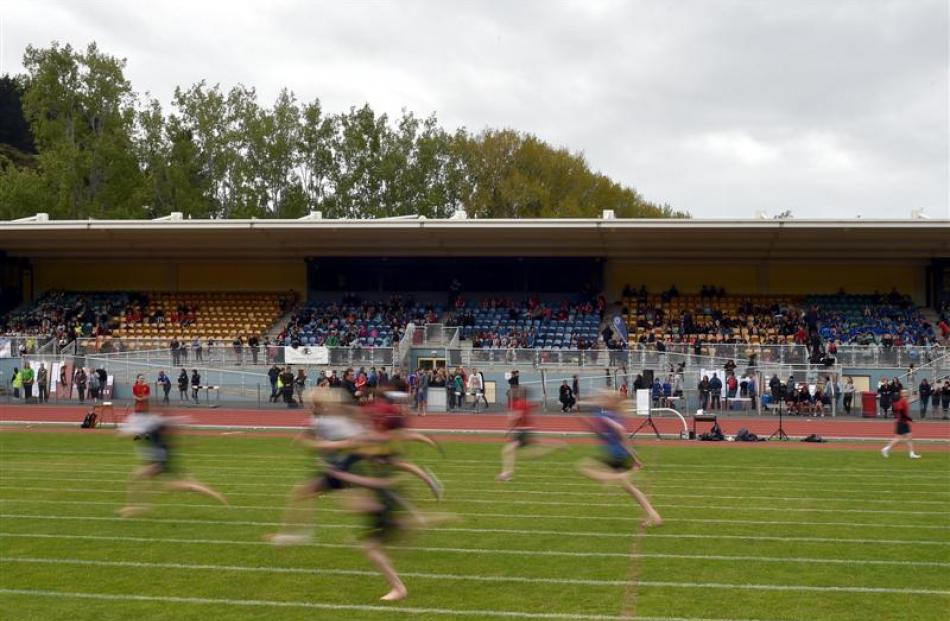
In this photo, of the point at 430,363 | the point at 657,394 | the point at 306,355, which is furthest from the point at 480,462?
the point at 430,363

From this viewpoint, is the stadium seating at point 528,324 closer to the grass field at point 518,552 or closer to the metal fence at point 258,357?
the metal fence at point 258,357

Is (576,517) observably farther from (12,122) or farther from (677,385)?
(12,122)

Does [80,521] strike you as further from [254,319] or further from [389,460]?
[254,319]

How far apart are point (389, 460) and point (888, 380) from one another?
26.6 m

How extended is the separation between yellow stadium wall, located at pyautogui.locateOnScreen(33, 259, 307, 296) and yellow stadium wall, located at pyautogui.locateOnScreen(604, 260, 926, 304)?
47.5ft

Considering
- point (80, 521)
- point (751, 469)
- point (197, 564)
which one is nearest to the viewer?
point (197, 564)

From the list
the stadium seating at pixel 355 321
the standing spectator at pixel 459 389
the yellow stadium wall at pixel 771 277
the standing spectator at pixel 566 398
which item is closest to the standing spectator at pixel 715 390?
the standing spectator at pixel 566 398

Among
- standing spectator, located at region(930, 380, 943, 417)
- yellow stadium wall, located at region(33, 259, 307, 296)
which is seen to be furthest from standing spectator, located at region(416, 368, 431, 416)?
standing spectator, located at region(930, 380, 943, 417)

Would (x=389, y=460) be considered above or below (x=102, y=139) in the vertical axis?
below

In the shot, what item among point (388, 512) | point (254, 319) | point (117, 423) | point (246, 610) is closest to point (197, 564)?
point (246, 610)

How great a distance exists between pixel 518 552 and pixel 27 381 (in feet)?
93.3

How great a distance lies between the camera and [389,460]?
32.4ft

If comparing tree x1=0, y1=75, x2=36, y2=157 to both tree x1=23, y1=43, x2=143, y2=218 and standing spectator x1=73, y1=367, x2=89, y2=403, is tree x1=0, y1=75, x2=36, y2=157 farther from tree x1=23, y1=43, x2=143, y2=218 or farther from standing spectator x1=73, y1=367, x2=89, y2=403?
standing spectator x1=73, y1=367, x2=89, y2=403

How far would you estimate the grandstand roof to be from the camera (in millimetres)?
38531
